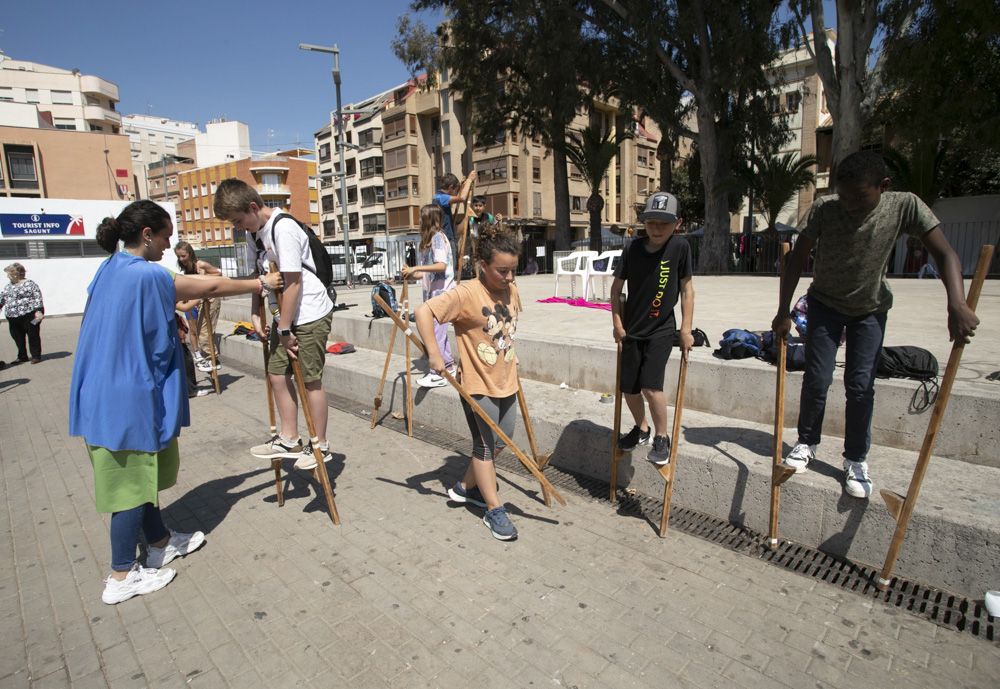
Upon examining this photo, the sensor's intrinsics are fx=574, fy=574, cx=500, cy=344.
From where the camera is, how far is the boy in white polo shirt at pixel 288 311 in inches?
148

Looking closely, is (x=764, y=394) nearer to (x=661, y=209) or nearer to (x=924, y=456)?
(x=924, y=456)

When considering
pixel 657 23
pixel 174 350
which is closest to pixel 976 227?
pixel 657 23

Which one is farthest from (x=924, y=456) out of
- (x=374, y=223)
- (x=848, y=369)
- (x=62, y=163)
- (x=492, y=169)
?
(x=374, y=223)

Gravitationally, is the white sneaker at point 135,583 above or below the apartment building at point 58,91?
below

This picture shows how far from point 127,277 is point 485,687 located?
2546mm

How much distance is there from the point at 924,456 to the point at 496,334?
89.2 inches

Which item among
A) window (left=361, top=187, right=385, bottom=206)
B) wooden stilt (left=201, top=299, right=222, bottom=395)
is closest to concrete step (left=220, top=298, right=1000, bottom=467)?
wooden stilt (left=201, top=299, right=222, bottom=395)

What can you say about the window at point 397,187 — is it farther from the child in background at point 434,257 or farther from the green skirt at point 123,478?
the green skirt at point 123,478

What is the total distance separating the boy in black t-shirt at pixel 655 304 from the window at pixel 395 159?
5340 centimetres

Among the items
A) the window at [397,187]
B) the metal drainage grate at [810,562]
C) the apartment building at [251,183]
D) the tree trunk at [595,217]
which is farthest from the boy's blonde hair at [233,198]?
the apartment building at [251,183]

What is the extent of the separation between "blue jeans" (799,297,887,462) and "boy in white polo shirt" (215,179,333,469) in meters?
3.17

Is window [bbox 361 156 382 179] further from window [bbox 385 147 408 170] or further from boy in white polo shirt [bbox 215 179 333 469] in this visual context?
boy in white polo shirt [bbox 215 179 333 469]

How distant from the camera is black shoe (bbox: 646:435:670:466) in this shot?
3.71 m

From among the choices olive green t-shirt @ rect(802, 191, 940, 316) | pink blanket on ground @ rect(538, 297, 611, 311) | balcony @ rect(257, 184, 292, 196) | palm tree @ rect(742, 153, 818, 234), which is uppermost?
balcony @ rect(257, 184, 292, 196)
